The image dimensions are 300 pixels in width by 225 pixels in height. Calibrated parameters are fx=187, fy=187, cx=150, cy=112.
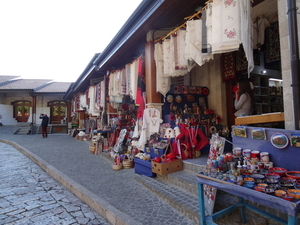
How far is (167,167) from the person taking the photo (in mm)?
4242

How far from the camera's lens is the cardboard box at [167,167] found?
4199mm

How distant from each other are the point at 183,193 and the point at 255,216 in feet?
4.05

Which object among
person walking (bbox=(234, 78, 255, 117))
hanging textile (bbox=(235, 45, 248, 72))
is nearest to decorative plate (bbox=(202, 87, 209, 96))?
hanging textile (bbox=(235, 45, 248, 72))

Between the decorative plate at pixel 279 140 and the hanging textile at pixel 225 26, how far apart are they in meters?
1.44

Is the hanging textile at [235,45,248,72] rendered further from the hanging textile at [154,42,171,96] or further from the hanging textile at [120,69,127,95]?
the hanging textile at [120,69,127,95]

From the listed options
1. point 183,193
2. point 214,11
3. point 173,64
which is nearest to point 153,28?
point 173,64

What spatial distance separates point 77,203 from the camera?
12.1 feet

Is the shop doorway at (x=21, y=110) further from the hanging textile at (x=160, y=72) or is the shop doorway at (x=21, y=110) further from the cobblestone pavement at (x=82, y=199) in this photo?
the hanging textile at (x=160, y=72)

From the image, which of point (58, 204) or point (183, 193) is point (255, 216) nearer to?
point (183, 193)

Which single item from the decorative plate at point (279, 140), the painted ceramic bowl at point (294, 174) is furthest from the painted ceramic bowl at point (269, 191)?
the decorative plate at point (279, 140)

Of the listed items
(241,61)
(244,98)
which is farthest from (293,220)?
(241,61)

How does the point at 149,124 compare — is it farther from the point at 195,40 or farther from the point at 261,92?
Result: the point at 261,92

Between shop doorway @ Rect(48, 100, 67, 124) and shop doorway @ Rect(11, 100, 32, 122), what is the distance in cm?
282

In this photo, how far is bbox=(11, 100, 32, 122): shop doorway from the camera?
74.1ft
